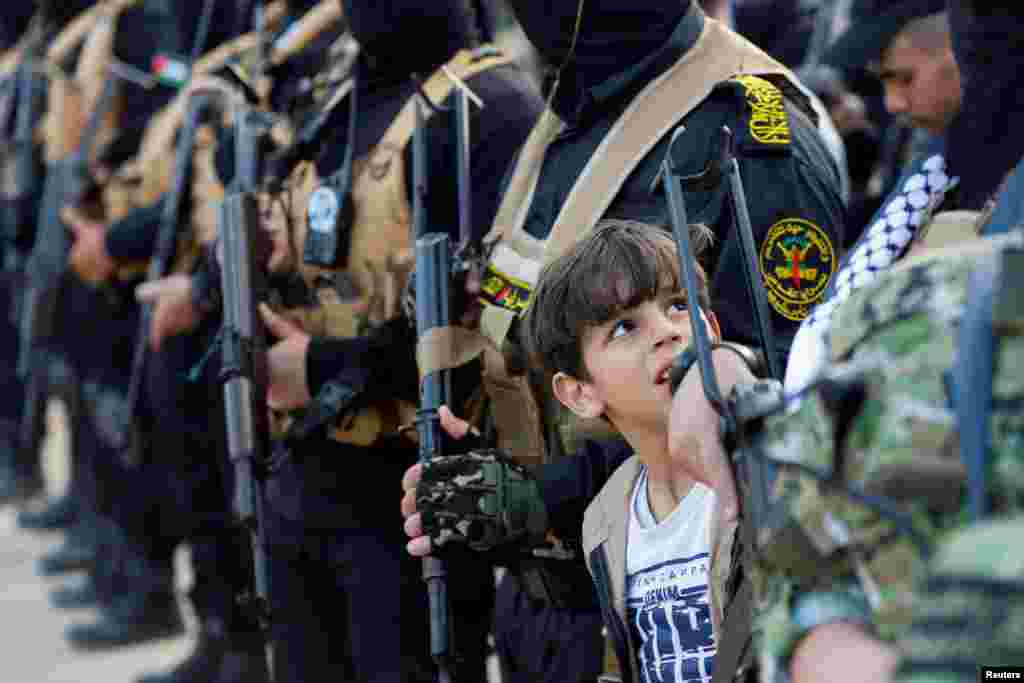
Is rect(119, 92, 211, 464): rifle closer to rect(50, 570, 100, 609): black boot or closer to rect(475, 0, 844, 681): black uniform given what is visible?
rect(50, 570, 100, 609): black boot

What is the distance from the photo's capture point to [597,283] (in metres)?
2.28

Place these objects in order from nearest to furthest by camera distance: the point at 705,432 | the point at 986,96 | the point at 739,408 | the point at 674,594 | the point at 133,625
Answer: the point at 739,408, the point at 705,432, the point at 986,96, the point at 674,594, the point at 133,625

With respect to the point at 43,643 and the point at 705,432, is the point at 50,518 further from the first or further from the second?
the point at 705,432

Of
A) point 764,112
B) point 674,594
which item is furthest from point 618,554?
point 764,112

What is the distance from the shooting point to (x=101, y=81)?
21.9 feet

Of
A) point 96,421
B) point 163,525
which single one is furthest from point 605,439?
point 96,421

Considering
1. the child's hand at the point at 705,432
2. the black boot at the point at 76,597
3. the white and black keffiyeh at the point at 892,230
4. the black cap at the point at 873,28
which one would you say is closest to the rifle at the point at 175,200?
the black boot at the point at 76,597

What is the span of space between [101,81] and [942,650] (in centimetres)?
590

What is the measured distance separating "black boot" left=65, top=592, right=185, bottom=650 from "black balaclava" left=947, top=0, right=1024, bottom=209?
15.6 ft

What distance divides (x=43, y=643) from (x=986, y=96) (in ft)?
16.8

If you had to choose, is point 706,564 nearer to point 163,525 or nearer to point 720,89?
point 720,89

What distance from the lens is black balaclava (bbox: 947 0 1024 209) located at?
1.83 meters

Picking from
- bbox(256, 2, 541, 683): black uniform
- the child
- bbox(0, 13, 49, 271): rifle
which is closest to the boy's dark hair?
the child

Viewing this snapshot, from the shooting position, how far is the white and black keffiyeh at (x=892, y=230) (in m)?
1.92
